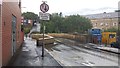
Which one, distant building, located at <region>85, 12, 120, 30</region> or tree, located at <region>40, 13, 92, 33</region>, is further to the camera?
distant building, located at <region>85, 12, 120, 30</region>

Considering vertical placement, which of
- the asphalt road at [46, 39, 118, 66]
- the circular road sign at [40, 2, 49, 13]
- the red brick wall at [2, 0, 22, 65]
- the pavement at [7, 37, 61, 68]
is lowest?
the asphalt road at [46, 39, 118, 66]

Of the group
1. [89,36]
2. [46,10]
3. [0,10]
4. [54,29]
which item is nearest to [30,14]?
[54,29]

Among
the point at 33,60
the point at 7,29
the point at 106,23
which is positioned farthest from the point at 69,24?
the point at 7,29

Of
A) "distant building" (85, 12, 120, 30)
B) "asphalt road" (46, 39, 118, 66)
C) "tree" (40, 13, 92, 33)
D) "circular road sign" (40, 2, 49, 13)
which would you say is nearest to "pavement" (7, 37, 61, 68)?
"asphalt road" (46, 39, 118, 66)

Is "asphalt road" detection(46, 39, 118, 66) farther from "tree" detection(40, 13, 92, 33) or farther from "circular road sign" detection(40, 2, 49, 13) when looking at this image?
"tree" detection(40, 13, 92, 33)

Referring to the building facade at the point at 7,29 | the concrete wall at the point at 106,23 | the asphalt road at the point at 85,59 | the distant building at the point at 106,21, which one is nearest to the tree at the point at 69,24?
the concrete wall at the point at 106,23

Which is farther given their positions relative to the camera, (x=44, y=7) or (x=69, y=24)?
(x=69, y=24)

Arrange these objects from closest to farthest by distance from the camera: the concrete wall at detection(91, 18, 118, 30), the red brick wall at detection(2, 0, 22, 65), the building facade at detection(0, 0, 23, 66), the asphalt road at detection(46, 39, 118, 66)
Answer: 1. the building facade at detection(0, 0, 23, 66)
2. the red brick wall at detection(2, 0, 22, 65)
3. the asphalt road at detection(46, 39, 118, 66)
4. the concrete wall at detection(91, 18, 118, 30)

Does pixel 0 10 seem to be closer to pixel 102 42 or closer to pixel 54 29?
pixel 102 42

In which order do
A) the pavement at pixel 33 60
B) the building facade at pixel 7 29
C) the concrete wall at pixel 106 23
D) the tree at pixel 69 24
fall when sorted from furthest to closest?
the concrete wall at pixel 106 23, the tree at pixel 69 24, the pavement at pixel 33 60, the building facade at pixel 7 29

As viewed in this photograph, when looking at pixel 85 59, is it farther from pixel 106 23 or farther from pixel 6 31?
pixel 106 23

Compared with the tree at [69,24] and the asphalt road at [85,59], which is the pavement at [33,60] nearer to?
the asphalt road at [85,59]

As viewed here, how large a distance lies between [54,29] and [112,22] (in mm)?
27469

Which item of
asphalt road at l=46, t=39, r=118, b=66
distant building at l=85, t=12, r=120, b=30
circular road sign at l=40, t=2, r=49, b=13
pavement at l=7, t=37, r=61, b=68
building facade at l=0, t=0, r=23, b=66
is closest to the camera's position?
building facade at l=0, t=0, r=23, b=66
